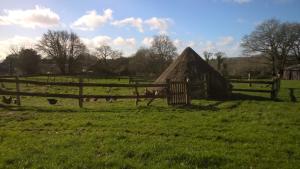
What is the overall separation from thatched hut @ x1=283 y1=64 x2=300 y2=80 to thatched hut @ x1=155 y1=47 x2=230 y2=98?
1936 inches

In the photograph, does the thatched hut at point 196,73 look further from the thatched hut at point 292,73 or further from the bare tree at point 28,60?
the bare tree at point 28,60

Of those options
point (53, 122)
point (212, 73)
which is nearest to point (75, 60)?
point (212, 73)

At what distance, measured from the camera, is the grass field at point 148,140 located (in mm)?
6570

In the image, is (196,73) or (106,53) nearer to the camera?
(196,73)

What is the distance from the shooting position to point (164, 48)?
246 feet

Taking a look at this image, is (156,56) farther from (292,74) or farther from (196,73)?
(196,73)

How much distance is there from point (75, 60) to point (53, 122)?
6986 centimetres

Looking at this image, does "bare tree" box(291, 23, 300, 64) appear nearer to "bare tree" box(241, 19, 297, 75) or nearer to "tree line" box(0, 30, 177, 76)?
"bare tree" box(241, 19, 297, 75)

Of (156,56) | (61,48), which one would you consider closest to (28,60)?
(61,48)

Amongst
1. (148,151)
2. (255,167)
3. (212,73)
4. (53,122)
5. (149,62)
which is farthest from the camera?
(149,62)

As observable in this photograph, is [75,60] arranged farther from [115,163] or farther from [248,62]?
[115,163]

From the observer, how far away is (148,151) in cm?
719

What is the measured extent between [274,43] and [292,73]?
8.98 meters

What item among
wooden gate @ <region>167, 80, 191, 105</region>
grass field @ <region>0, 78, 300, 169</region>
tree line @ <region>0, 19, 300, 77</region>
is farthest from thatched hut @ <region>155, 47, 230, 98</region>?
tree line @ <region>0, 19, 300, 77</region>
